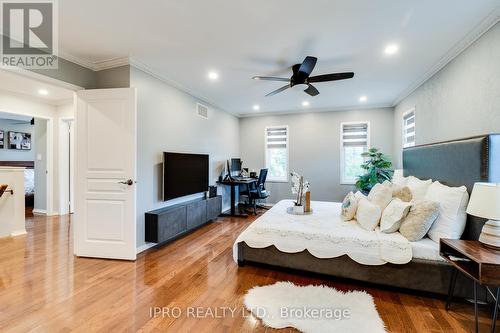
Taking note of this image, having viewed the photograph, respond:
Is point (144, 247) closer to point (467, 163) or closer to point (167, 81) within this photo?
point (167, 81)

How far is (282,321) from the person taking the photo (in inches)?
73.8

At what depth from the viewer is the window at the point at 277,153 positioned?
6.54 metres

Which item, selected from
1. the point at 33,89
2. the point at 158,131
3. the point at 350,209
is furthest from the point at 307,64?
the point at 33,89

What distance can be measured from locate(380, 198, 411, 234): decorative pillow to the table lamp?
0.60 m

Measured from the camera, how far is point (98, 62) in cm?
328

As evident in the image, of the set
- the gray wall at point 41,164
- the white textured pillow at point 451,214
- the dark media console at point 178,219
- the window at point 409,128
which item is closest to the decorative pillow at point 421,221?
the white textured pillow at point 451,214

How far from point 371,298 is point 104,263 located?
124 inches

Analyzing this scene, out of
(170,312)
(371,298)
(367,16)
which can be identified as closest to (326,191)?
(371,298)

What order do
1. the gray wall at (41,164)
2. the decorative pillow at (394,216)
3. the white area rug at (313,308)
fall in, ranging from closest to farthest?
→ the white area rug at (313,308), the decorative pillow at (394,216), the gray wall at (41,164)

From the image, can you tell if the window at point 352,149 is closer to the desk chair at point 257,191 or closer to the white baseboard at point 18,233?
the desk chair at point 257,191

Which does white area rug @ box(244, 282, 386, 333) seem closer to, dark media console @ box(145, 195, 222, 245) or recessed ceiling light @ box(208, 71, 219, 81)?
dark media console @ box(145, 195, 222, 245)

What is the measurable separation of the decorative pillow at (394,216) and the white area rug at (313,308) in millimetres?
708

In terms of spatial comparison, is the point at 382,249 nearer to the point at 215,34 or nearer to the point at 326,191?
the point at 215,34

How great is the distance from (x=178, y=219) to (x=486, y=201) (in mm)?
3640
